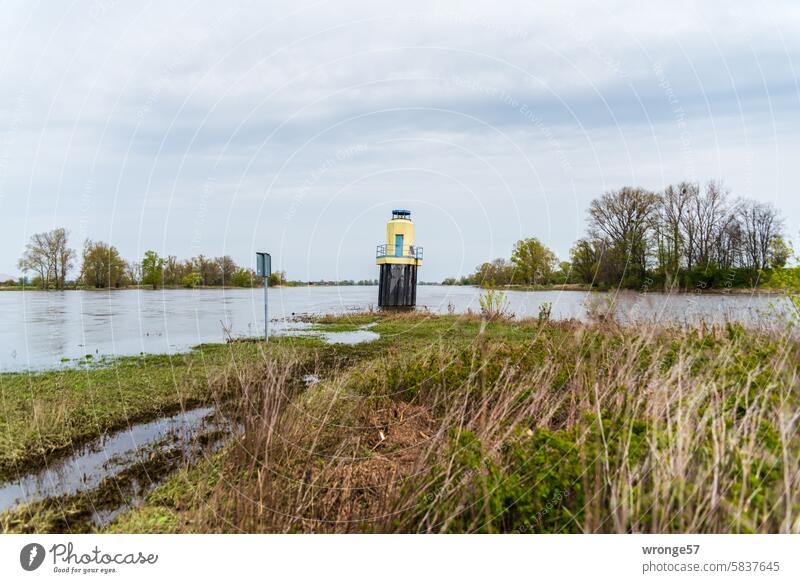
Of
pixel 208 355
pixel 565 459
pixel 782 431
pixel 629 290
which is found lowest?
pixel 208 355

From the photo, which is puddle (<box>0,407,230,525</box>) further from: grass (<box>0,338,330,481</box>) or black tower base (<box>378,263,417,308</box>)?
black tower base (<box>378,263,417,308</box>)

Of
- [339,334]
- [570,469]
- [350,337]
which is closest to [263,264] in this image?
[350,337]

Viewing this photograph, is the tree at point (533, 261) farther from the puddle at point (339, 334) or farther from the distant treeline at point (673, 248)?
the puddle at point (339, 334)

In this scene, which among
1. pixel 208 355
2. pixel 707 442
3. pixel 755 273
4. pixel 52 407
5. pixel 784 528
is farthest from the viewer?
pixel 208 355

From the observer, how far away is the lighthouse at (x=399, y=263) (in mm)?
31156

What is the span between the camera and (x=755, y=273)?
697 cm

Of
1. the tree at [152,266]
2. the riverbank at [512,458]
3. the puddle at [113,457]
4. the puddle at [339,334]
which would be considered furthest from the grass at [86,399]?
the tree at [152,266]

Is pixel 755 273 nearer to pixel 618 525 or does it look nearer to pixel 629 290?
pixel 629 290

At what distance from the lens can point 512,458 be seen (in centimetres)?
308

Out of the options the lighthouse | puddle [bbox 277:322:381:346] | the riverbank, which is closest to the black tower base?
the lighthouse

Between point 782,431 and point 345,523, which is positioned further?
point 345,523

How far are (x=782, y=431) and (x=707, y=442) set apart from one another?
37 centimetres

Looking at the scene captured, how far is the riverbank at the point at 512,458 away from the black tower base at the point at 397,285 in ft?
81.1

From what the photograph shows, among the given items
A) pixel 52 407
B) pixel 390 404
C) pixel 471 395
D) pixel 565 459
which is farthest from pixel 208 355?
pixel 565 459
